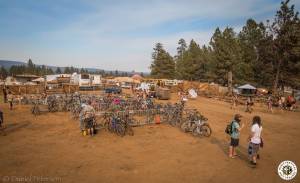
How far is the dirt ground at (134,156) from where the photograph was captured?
7.06 meters

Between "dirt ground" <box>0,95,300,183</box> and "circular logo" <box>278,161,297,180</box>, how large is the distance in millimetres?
191

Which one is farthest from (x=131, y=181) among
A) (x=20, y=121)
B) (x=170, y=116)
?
(x=20, y=121)

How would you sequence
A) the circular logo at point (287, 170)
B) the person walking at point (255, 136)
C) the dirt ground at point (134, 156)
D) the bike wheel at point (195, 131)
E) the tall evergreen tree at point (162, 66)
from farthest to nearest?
the tall evergreen tree at point (162, 66)
the bike wheel at point (195, 131)
the person walking at point (255, 136)
the circular logo at point (287, 170)
the dirt ground at point (134, 156)

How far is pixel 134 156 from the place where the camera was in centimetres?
877

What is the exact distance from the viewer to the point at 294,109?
2425 cm

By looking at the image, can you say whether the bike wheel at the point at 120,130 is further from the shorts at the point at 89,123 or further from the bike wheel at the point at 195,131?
the bike wheel at the point at 195,131

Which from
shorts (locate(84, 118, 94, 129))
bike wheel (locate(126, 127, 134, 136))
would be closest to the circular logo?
bike wheel (locate(126, 127, 134, 136))

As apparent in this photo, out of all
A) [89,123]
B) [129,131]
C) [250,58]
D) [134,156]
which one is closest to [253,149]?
[134,156]

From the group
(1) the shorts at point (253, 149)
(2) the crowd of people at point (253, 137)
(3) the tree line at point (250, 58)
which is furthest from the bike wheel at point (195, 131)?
(3) the tree line at point (250, 58)

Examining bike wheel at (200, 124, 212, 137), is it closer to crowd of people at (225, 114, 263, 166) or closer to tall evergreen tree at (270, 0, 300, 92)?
crowd of people at (225, 114, 263, 166)

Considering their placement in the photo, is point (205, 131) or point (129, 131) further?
point (129, 131)

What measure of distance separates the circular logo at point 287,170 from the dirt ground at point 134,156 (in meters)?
0.19

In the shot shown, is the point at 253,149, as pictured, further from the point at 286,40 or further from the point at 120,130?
the point at 286,40

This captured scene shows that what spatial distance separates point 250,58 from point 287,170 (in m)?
41.1
